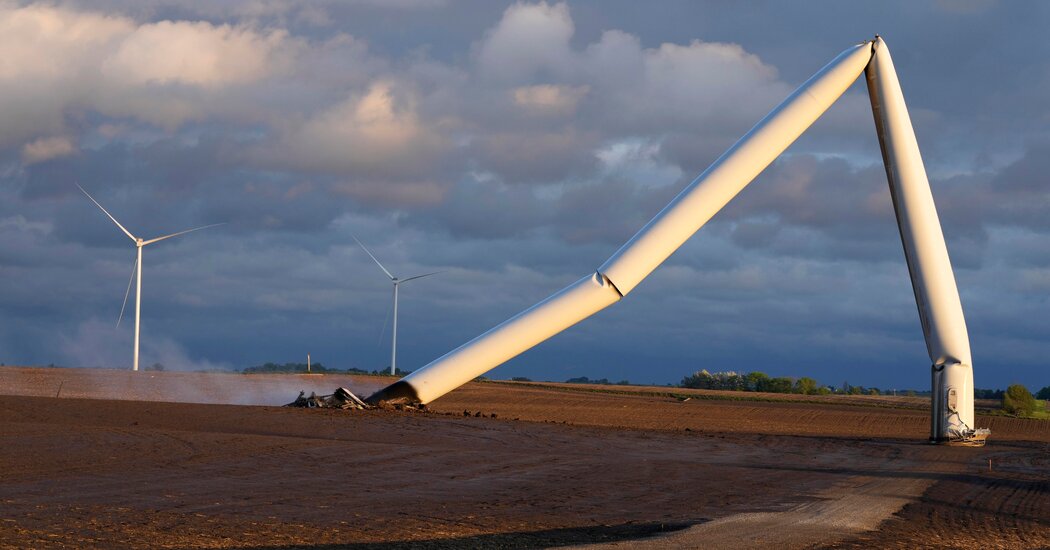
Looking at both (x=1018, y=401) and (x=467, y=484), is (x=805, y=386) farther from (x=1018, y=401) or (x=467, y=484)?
(x=467, y=484)

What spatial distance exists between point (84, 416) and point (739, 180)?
69.8 ft

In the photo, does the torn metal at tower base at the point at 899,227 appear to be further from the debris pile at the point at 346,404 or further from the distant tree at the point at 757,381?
the distant tree at the point at 757,381

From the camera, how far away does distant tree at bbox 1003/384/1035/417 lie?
199 feet

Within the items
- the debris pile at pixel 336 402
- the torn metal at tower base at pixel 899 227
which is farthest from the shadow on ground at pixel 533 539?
the debris pile at pixel 336 402

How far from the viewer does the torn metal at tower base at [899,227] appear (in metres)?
31.5

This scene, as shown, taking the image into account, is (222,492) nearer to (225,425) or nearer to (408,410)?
(225,425)

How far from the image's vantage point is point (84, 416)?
101ft

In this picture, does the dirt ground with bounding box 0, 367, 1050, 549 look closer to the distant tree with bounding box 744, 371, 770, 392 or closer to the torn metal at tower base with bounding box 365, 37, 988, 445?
the torn metal at tower base with bounding box 365, 37, 988, 445

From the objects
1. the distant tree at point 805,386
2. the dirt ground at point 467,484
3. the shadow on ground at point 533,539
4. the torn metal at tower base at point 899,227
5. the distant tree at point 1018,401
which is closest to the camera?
the shadow on ground at point 533,539

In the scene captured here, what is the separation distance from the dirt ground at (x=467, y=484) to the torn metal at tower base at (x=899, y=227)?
198 centimetres

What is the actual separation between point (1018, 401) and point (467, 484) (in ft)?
167

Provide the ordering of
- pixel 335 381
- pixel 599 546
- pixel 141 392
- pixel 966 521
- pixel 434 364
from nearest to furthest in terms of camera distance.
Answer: pixel 599 546
pixel 966 521
pixel 434 364
pixel 141 392
pixel 335 381

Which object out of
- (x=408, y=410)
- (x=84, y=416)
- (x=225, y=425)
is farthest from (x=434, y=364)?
(x=84, y=416)

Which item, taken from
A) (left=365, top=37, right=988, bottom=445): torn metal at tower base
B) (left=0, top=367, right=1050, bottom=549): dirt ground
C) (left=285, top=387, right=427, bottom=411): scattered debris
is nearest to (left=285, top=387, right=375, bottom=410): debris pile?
(left=285, top=387, right=427, bottom=411): scattered debris
